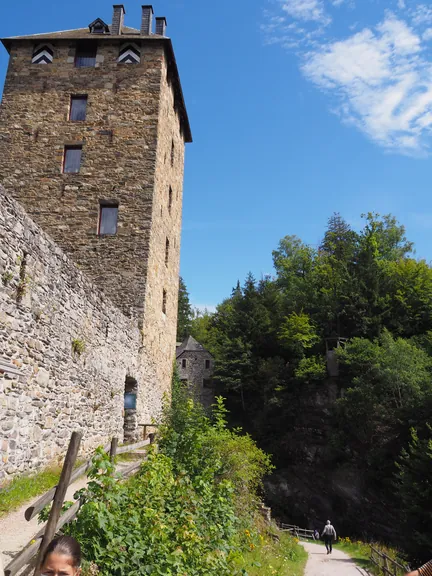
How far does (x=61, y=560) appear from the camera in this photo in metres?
2.46

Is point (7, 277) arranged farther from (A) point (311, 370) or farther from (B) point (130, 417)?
(A) point (311, 370)

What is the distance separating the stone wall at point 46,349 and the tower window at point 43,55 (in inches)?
434

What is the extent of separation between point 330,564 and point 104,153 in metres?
15.6

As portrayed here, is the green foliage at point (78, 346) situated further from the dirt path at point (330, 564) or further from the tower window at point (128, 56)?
the tower window at point (128, 56)

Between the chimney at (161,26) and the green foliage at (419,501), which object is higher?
the chimney at (161,26)

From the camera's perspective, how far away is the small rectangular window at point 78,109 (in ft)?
53.1

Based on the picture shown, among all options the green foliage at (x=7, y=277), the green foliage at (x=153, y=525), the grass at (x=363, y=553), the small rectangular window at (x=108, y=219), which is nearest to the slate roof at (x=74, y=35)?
the small rectangular window at (x=108, y=219)

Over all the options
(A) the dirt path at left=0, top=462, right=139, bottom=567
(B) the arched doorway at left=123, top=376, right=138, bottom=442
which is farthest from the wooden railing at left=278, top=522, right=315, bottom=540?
(A) the dirt path at left=0, top=462, right=139, bottom=567

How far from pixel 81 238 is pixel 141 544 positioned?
12067 mm

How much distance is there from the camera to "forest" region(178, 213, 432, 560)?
23.8 m

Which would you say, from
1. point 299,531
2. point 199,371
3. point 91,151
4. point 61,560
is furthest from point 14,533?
point 199,371

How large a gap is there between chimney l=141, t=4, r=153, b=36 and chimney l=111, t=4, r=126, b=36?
0.79 meters

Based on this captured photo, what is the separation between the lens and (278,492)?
1069 inches

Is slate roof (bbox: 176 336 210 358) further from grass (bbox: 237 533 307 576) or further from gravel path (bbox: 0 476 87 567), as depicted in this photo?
gravel path (bbox: 0 476 87 567)
